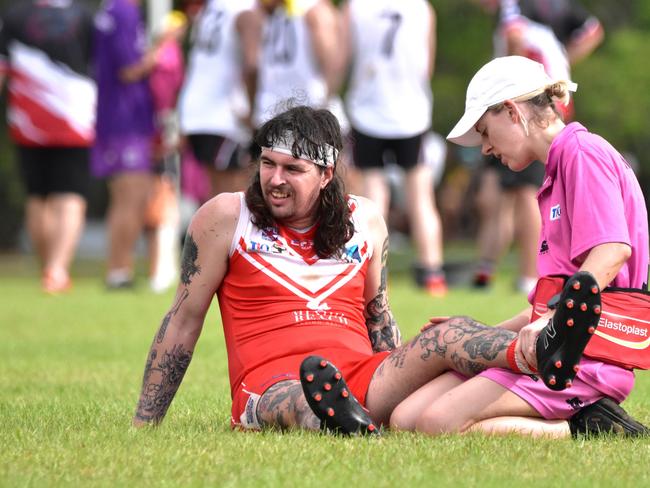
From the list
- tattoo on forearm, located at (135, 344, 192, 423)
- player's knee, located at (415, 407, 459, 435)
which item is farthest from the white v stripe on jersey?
player's knee, located at (415, 407, 459, 435)

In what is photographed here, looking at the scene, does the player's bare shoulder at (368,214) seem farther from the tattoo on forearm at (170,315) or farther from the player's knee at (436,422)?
the player's knee at (436,422)

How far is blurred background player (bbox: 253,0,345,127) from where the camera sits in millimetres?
11461

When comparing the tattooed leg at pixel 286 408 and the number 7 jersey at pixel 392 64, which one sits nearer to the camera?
the tattooed leg at pixel 286 408

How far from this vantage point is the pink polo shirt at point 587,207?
4.62 metres

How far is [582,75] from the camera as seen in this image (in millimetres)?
24797

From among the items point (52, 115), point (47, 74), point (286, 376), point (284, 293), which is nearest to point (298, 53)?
point (52, 115)

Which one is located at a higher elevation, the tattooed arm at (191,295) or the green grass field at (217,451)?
the tattooed arm at (191,295)

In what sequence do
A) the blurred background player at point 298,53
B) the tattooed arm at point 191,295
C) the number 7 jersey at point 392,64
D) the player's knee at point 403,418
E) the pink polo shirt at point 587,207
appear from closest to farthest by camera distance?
the pink polo shirt at point 587,207, the player's knee at point 403,418, the tattooed arm at point 191,295, the blurred background player at point 298,53, the number 7 jersey at point 392,64

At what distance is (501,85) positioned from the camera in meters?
4.87

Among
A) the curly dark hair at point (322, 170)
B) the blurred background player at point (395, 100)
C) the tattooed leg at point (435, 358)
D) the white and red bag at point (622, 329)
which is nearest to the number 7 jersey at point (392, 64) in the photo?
the blurred background player at point (395, 100)

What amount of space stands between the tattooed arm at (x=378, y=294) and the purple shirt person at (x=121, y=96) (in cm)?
752

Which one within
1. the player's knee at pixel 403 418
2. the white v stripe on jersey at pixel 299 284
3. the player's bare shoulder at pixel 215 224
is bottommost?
the player's knee at pixel 403 418

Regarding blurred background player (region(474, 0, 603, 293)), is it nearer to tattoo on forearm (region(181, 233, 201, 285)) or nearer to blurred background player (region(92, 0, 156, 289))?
blurred background player (region(92, 0, 156, 289))

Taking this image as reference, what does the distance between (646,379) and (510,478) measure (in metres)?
3.02
